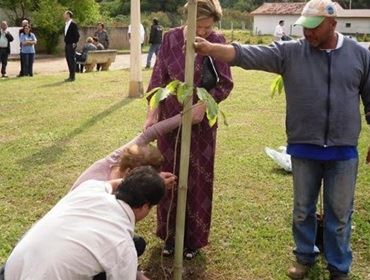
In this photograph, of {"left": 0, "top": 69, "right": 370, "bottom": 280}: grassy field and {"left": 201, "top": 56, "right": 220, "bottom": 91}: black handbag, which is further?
{"left": 0, "top": 69, "right": 370, "bottom": 280}: grassy field

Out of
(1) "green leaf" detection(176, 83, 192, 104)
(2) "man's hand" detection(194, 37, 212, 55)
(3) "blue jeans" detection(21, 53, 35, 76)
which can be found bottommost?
(3) "blue jeans" detection(21, 53, 35, 76)

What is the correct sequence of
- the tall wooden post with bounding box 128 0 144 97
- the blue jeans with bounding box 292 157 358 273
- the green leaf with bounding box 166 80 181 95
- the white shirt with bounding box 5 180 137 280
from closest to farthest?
the white shirt with bounding box 5 180 137 280, the green leaf with bounding box 166 80 181 95, the blue jeans with bounding box 292 157 358 273, the tall wooden post with bounding box 128 0 144 97

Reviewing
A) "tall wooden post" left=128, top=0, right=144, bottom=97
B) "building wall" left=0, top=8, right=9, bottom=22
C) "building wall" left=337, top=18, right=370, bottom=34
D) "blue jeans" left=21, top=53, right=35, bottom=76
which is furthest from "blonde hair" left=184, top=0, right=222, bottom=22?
"building wall" left=337, top=18, right=370, bottom=34

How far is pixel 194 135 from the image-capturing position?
354 centimetres

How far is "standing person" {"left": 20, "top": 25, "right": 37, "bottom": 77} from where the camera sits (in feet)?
48.9

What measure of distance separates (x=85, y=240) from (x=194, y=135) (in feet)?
4.81

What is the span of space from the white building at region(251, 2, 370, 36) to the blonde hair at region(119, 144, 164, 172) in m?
54.8

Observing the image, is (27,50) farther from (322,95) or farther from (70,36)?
(322,95)

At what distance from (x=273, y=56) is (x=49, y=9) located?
24.3m

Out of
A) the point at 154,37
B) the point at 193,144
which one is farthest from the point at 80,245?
the point at 154,37

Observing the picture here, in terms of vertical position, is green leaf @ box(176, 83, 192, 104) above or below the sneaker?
above

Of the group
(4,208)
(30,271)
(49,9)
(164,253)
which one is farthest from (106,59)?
(30,271)

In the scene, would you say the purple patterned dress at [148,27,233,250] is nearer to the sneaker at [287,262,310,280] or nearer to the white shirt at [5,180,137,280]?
the sneaker at [287,262,310,280]

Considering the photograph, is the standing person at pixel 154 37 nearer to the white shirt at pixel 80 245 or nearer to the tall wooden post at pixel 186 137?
the tall wooden post at pixel 186 137
